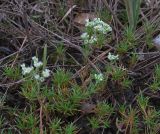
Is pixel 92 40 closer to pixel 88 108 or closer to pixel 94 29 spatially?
pixel 94 29

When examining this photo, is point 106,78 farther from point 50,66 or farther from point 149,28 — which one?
point 149,28

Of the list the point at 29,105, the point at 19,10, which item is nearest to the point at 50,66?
the point at 29,105

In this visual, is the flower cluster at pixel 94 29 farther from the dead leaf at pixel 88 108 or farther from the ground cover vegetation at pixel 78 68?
the dead leaf at pixel 88 108

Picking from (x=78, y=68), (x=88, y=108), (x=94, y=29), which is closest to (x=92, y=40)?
(x=94, y=29)

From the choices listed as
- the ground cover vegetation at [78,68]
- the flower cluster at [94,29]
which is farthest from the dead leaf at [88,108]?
the flower cluster at [94,29]

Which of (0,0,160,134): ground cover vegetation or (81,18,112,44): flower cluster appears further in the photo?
(81,18,112,44): flower cluster

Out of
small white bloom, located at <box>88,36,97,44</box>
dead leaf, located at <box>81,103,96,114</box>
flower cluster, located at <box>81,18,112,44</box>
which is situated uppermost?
flower cluster, located at <box>81,18,112,44</box>

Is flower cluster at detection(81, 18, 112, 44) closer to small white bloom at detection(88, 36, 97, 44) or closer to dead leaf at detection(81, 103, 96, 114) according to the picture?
small white bloom at detection(88, 36, 97, 44)

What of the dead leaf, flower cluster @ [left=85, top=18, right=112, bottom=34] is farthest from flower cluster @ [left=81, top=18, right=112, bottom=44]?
the dead leaf
